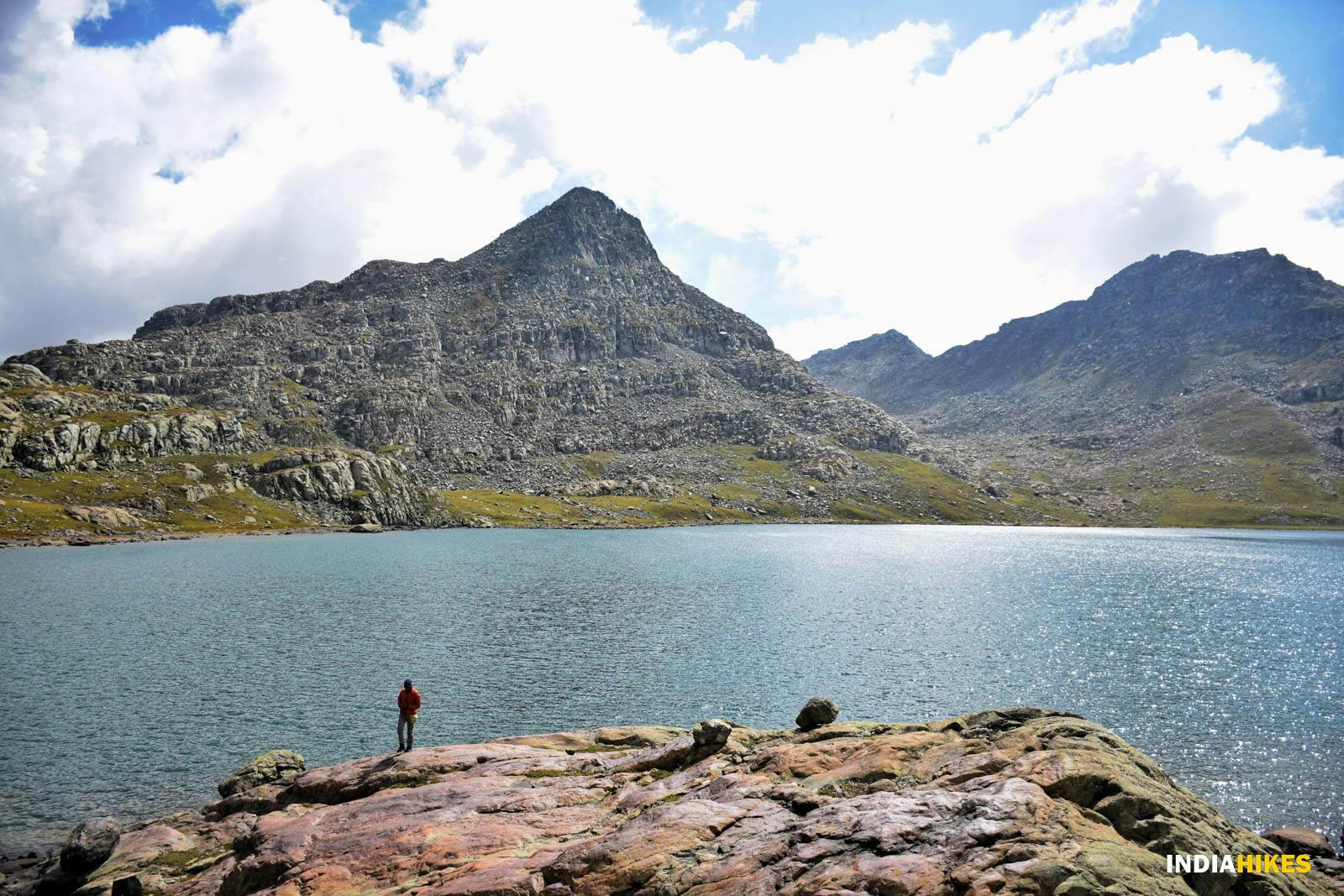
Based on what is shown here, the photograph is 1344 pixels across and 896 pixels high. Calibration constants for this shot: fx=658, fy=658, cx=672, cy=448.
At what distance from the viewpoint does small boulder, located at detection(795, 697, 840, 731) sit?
102 feet

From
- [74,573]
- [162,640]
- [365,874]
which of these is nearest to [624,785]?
[365,874]

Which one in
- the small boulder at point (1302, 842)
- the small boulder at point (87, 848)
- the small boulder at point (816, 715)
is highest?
the small boulder at point (816, 715)

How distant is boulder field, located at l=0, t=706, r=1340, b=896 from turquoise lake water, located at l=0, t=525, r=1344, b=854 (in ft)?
39.1

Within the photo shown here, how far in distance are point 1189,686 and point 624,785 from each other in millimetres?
59721

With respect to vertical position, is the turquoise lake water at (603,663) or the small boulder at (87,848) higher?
the small boulder at (87,848)

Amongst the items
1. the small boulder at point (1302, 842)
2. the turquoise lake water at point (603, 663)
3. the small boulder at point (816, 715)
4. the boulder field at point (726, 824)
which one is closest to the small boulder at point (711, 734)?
the boulder field at point (726, 824)

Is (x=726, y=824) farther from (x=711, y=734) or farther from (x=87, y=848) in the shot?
(x=87, y=848)

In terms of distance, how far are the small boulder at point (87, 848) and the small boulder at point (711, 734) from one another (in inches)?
1012

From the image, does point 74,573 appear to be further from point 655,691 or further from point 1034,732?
point 1034,732

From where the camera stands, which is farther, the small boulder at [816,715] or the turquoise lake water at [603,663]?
the turquoise lake water at [603,663]

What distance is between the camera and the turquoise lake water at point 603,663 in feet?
141

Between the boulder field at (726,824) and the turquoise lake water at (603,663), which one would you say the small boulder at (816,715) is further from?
the turquoise lake water at (603,663)

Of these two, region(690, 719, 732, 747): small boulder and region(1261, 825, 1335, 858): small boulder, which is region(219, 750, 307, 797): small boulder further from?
region(1261, 825, 1335, 858): small boulder

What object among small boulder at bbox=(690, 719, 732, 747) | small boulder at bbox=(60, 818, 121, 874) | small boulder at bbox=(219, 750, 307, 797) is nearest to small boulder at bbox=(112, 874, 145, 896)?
small boulder at bbox=(60, 818, 121, 874)
